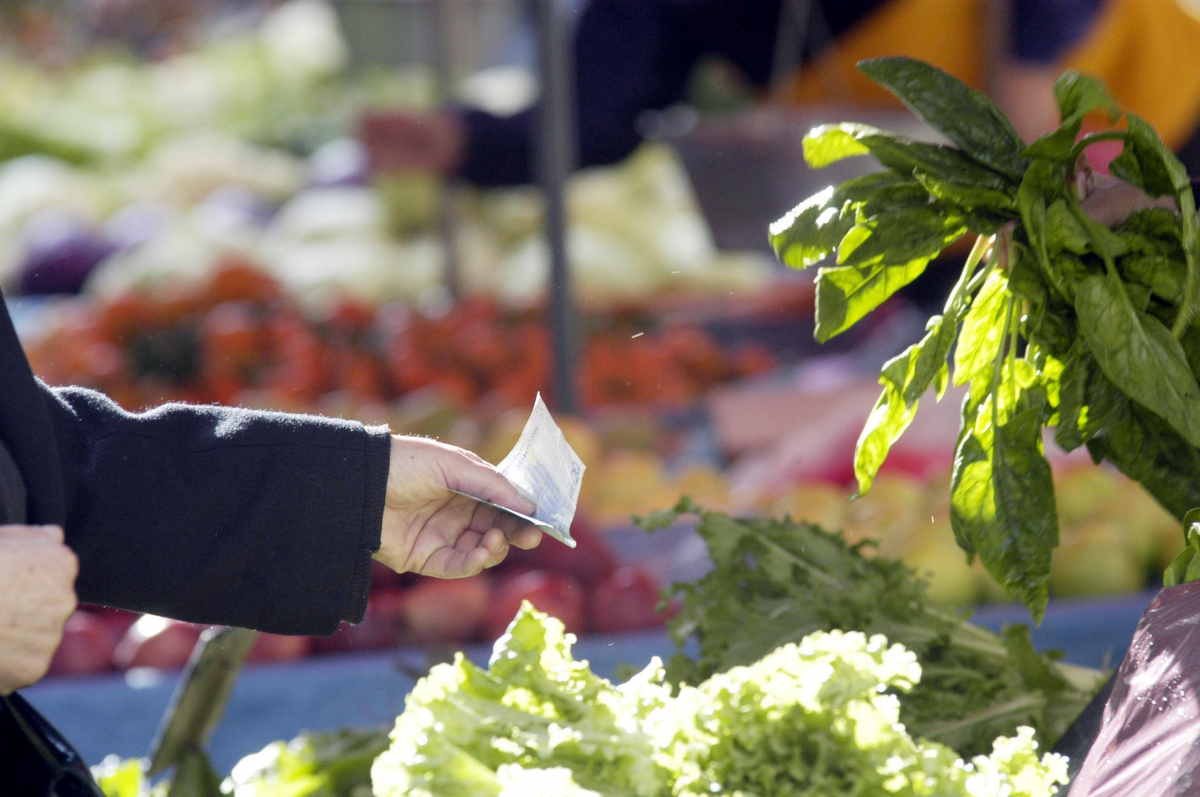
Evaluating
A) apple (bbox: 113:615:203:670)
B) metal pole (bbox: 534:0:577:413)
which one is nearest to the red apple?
apple (bbox: 113:615:203:670)

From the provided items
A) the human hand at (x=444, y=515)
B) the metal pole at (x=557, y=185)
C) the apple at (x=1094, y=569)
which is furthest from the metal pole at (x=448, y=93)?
the human hand at (x=444, y=515)

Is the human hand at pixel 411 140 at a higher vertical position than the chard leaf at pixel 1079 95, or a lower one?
lower

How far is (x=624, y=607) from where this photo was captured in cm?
211

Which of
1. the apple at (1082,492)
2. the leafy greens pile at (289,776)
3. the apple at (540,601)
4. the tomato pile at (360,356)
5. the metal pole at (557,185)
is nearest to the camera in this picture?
the leafy greens pile at (289,776)

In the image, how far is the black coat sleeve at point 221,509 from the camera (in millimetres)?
1122

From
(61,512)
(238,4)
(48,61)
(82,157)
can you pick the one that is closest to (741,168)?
(61,512)

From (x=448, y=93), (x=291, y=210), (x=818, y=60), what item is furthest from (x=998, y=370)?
(x=291, y=210)

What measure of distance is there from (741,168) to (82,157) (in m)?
5.75

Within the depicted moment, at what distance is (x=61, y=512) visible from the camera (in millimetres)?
1050

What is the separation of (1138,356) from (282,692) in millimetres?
1435

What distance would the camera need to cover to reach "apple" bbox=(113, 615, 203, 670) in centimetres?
212

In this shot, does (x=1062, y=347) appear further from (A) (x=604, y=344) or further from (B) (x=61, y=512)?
(A) (x=604, y=344)

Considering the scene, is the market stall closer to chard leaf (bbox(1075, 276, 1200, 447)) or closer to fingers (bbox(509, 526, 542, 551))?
chard leaf (bbox(1075, 276, 1200, 447))

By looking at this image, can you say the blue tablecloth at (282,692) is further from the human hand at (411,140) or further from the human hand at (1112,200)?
the human hand at (411,140)
